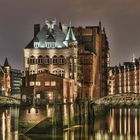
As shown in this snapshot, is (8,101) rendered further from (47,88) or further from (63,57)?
(63,57)

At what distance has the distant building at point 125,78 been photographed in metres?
161

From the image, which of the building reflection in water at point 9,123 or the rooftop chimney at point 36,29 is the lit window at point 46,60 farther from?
the building reflection in water at point 9,123

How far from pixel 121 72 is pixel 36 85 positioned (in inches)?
3119

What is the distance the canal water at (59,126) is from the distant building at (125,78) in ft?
206

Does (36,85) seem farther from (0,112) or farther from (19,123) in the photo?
(19,123)

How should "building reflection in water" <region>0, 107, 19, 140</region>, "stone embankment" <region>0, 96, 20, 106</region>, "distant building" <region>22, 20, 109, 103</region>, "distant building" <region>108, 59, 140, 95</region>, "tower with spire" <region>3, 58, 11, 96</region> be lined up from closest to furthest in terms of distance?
"building reflection in water" <region>0, 107, 19, 140</region> → "stone embankment" <region>0, 96, 20, 106</region> → "distant building" <region>22, 20, 109, 103</region> → "tower with spire" <region>3, 58, 11, 96</region> → "distant building" <region>108, 59, 140, 95</region>

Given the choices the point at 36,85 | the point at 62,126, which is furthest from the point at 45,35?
the point at 62,126

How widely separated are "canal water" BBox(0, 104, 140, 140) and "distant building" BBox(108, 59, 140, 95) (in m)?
62.8

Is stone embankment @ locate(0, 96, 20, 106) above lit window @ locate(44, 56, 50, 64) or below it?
below

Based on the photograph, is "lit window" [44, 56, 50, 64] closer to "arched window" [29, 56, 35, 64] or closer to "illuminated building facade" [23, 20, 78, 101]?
"illuminated building facade" [23, 20, 78, 101]

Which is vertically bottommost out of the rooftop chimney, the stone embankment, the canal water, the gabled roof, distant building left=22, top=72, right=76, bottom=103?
the canal water

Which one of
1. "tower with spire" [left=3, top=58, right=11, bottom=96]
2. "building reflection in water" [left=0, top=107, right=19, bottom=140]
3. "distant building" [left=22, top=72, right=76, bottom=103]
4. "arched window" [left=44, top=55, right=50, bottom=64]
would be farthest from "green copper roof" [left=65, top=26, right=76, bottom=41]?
"building reflection in water" [left=0, top=107, right=19, bottom=140]

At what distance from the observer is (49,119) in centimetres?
8338

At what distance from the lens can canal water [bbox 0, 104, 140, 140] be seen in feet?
254
